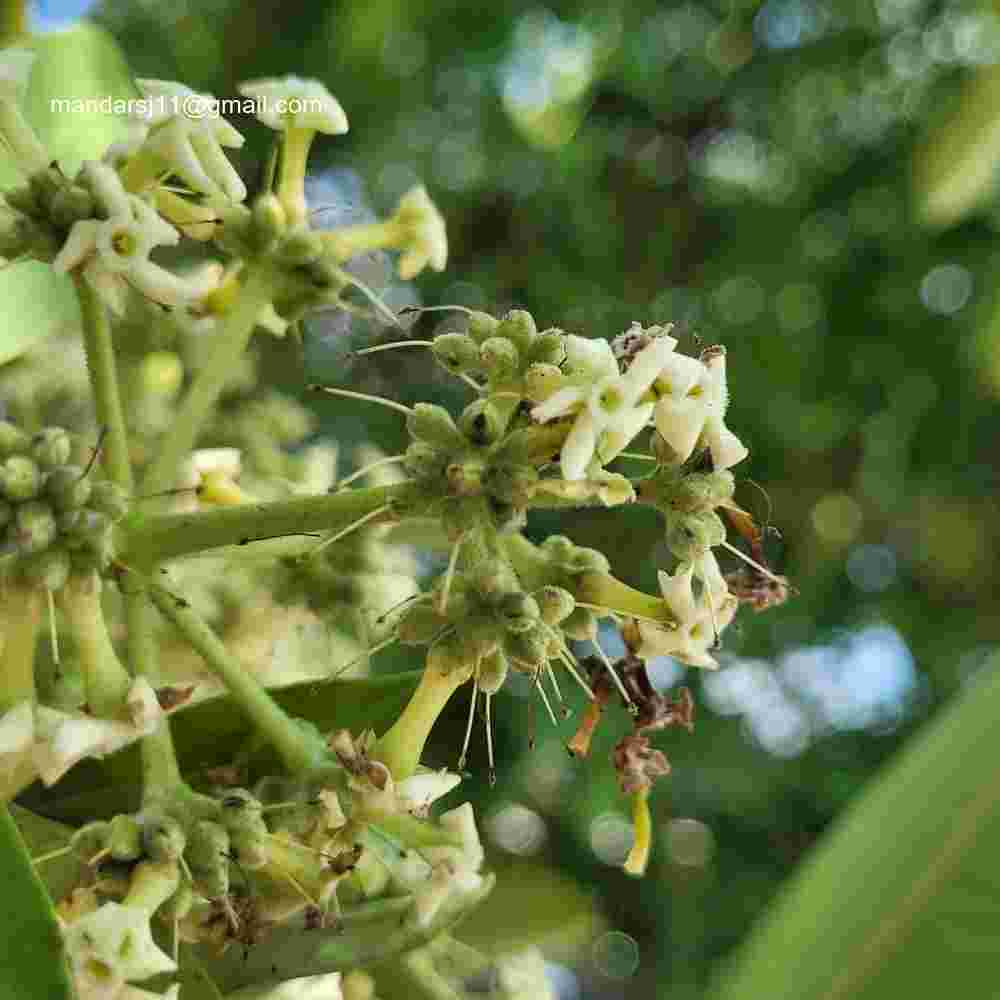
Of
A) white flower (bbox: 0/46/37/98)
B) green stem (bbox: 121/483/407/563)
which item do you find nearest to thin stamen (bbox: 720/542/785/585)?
green stem (bbox: 121/483/407/563)

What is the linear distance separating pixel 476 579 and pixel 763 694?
9.81ft

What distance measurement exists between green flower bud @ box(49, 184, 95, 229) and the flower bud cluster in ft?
0.92

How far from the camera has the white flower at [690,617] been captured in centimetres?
134

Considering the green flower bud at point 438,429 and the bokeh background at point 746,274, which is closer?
the green flower bud at point 438,429

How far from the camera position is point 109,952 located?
1.26m

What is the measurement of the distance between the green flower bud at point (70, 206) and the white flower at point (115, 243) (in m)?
0.01

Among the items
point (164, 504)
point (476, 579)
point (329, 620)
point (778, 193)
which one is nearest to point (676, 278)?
point (778, 193)

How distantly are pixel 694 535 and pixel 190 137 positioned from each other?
719 millimetres

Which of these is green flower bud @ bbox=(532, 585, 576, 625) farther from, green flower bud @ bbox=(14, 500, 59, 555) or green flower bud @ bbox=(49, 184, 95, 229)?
green flower bud @ bbox=(49, 184, 95, 229)

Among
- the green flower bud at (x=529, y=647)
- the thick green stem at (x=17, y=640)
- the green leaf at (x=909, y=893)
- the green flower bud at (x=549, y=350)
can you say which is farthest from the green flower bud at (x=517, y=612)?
the thick green stem at (x=17, y=640)

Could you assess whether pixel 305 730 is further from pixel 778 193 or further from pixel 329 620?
pixel 778 193

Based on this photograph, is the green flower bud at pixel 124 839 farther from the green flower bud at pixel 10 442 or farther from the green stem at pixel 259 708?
the green flower bud at pixel 10 442

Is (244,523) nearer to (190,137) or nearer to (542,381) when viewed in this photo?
(542,381)

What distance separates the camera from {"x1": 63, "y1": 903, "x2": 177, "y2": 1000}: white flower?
126 centimetres
